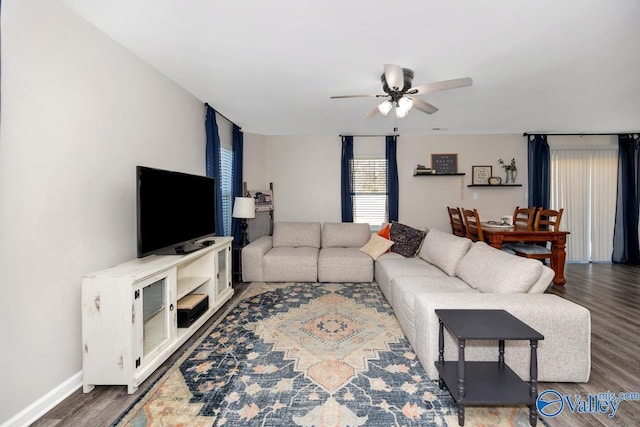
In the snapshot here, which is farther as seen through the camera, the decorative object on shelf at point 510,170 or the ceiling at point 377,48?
the decorative object on shelf at point 510,170

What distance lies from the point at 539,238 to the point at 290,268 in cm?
351

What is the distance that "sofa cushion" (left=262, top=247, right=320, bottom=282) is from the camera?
3939 millimetres

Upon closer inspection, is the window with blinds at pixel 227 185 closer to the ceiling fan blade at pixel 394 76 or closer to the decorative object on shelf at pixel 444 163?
the ceiling fan blade at pixel 394 76

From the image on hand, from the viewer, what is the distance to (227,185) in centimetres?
432

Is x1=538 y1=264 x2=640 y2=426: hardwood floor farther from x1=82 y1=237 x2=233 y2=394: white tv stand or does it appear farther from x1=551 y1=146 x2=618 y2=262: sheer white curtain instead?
x1=82 y1=237 x2=233 y2=394: white tv stand

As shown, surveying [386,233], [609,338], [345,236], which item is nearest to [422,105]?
[386,233]

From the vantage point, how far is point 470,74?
2.69 meters

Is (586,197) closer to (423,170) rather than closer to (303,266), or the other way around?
(423,170)

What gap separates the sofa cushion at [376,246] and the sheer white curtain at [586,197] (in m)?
3.64

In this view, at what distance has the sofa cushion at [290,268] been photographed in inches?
155

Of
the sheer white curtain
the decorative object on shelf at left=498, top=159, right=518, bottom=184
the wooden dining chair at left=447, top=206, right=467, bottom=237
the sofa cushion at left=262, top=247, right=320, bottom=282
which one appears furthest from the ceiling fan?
the sheer white curtain

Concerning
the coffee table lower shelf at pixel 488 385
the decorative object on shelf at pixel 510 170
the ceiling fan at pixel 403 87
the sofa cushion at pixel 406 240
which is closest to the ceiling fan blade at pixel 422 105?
the ceiling fan at pixel 403 87

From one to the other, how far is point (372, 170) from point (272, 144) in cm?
199

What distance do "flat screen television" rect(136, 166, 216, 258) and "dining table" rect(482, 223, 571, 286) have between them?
12.2ft
